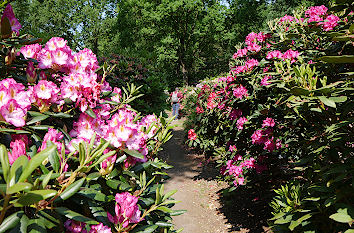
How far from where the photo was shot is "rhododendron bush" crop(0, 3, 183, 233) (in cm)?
69

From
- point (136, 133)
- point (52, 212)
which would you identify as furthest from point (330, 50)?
point (52, 212)

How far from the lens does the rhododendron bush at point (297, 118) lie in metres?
1.52

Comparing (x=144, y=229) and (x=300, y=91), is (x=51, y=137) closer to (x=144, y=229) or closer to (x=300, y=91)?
(x=144, y=229)

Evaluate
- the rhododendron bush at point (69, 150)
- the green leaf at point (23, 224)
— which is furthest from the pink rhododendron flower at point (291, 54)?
the green leaf at point (23, 224)

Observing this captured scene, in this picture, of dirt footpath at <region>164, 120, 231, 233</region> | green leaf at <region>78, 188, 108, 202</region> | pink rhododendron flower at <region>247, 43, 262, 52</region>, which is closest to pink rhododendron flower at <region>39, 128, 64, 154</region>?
green leaf at <region>78, 188, 108, 202</region>

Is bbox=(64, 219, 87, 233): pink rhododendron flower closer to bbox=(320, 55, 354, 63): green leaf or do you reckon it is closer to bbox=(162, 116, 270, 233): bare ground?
bbox=(320, 55, 354, 63): green leaf

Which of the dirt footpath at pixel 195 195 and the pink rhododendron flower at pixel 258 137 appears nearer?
the pink rhododendron flower at pixel 258 137

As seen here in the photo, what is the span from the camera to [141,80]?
5215 mm

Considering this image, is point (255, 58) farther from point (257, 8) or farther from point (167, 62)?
point (257, 8)

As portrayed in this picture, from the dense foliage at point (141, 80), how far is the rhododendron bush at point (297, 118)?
4.81 ft

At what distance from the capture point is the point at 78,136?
1.07 metres

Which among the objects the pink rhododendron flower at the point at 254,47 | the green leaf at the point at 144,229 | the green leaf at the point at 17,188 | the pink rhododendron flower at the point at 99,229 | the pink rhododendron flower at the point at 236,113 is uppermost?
the pink rhododendron flower at the point at 254,47

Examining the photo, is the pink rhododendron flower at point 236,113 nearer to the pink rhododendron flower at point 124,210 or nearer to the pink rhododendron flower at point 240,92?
the pink rhododendron flower at point 240,92

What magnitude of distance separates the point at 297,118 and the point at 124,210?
192 cm
